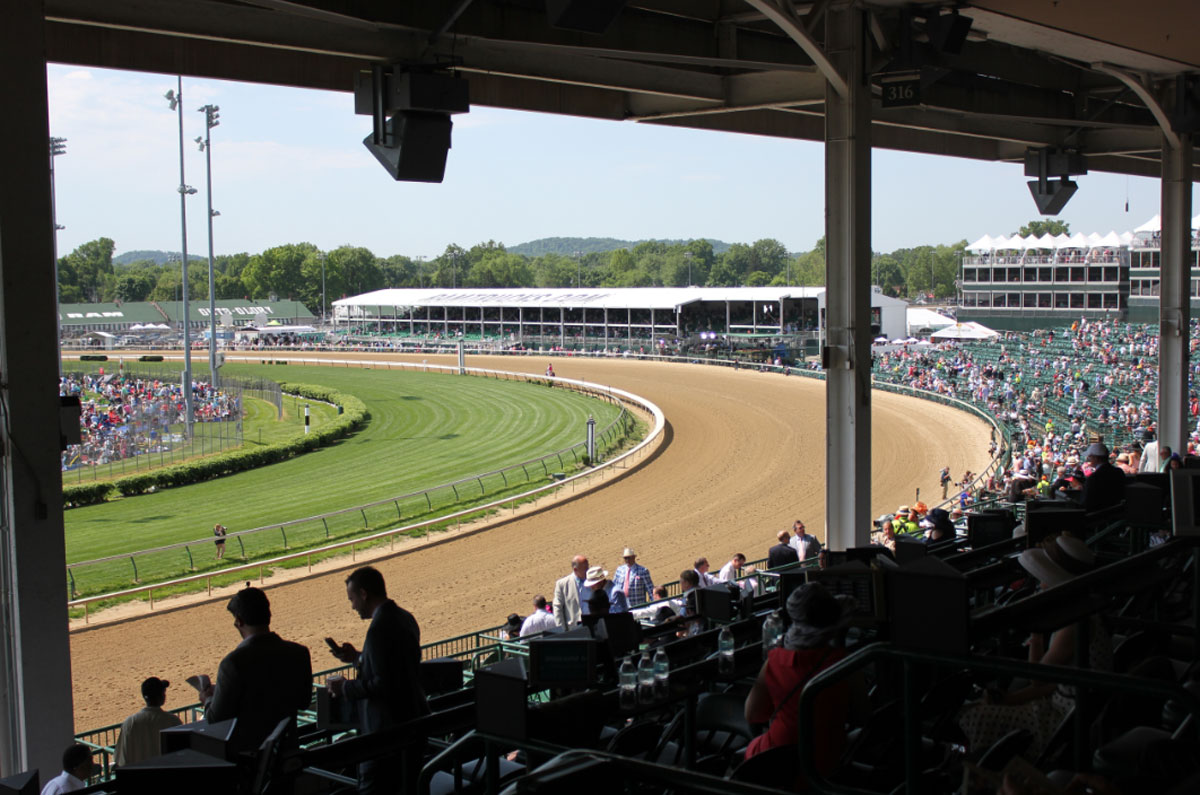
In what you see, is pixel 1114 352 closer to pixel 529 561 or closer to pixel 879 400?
pixel 879 400

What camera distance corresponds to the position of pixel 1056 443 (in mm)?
23125

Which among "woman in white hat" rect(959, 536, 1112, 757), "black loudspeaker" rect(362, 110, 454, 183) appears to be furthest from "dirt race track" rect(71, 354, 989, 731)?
"woman in white hat" rect(959, 536, 1112, 757)

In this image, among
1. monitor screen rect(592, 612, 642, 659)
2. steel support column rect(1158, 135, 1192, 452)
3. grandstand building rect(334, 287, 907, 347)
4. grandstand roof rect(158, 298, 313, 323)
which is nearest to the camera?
monitor screen rect(592, 612, 642, 659)

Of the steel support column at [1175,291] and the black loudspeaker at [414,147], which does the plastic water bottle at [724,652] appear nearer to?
the black loudspeaker at [414,147]

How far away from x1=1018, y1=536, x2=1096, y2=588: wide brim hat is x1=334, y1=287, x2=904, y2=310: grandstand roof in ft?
179

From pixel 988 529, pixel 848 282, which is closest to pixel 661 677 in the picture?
pixel 988 529

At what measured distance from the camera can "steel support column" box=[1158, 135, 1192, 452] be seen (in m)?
13.2

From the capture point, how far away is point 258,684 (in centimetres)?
372

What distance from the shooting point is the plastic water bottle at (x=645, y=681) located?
3.21 metres

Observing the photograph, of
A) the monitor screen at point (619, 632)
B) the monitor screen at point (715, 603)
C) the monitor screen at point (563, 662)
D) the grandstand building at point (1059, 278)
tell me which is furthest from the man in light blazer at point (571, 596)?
the grandstand building at point (1059, 278)

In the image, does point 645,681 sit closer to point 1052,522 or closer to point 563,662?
point 563,662

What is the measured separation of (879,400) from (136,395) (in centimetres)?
2741

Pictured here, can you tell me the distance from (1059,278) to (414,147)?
64.8 m

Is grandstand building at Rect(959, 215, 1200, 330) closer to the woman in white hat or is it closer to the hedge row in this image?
the hedge row
